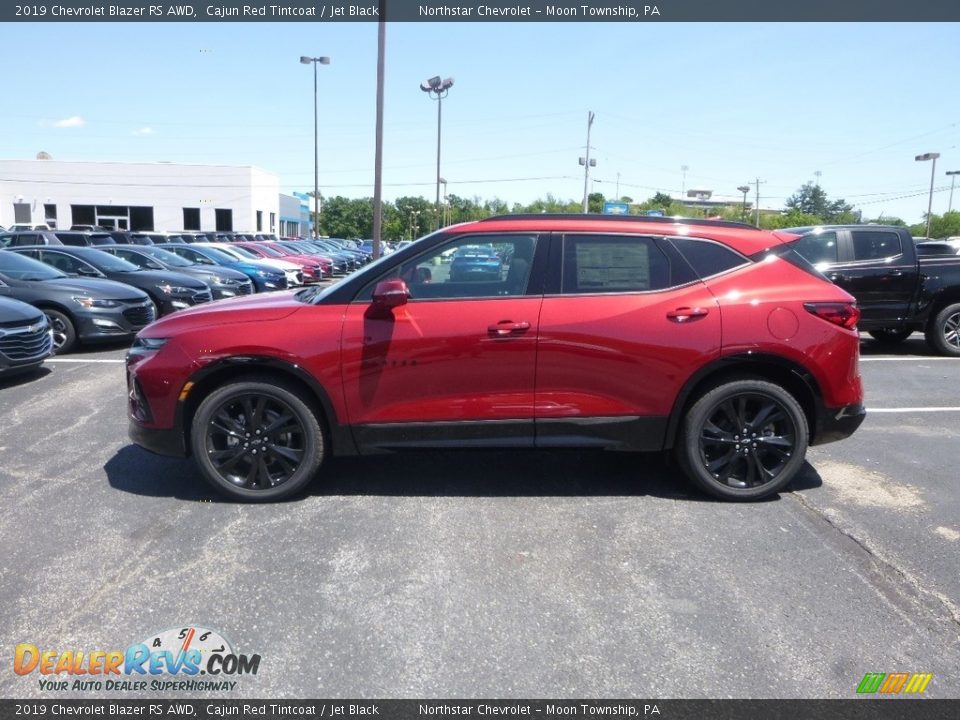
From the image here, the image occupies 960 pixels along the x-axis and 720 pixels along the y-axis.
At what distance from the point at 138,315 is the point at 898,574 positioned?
1022cm

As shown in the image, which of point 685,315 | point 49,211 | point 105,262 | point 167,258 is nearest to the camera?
point 685,315

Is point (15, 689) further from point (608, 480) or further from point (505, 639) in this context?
point (608, 480)

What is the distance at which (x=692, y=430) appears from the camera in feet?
15.6

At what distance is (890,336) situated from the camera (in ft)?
38.4

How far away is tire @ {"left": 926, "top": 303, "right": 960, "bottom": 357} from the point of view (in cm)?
1058

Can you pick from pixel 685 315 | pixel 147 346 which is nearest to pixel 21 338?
pixel 147 346

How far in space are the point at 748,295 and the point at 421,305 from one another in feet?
6.56

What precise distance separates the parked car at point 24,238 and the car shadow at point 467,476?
17.8 m

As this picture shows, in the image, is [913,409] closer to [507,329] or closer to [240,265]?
[507,329]

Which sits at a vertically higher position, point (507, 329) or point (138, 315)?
point (507, 329)

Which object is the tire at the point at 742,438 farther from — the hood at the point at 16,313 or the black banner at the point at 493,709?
the hood at the point at 16,313

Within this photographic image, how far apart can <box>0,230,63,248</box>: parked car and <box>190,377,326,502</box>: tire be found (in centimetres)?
1851

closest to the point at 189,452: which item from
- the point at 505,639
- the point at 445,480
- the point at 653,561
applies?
the point at 445,480

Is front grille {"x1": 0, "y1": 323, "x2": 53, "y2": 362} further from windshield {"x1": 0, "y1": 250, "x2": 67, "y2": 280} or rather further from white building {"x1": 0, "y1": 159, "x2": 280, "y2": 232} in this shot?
white building {"x1": 0, "y1": 159, "x2": 280, "y2": 232}
